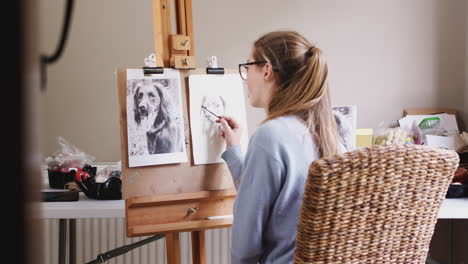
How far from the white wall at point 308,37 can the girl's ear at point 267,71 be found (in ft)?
4.22

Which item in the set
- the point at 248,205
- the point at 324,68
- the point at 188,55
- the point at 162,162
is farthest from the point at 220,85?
the point at 248,205

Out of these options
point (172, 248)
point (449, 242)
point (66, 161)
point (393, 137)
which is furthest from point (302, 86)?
point (449, 242)

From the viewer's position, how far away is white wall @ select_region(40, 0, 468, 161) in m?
2.69

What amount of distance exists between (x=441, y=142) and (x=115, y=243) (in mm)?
1746

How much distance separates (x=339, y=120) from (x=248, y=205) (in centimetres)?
83

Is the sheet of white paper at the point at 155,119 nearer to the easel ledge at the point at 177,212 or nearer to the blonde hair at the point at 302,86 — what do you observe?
the easel ledge at the point at 177,212

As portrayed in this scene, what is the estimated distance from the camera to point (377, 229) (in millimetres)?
1114

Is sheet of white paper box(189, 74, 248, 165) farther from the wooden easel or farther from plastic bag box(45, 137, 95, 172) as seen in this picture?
plastic bag box(45, 137, 95, 172)

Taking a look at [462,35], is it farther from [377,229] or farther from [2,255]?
[2,255]

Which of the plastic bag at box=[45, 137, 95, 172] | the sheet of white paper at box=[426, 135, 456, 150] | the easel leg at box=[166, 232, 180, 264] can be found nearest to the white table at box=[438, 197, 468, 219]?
the sheet of white paper at box=[426, 135, 456, 150]

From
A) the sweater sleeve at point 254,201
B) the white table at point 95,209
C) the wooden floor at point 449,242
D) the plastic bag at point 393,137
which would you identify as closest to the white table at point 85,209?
the white table at point 95,209

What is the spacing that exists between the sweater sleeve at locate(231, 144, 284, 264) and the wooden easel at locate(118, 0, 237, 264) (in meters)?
0.31

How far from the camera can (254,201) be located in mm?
1294

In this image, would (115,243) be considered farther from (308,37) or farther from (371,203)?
(371,203)
